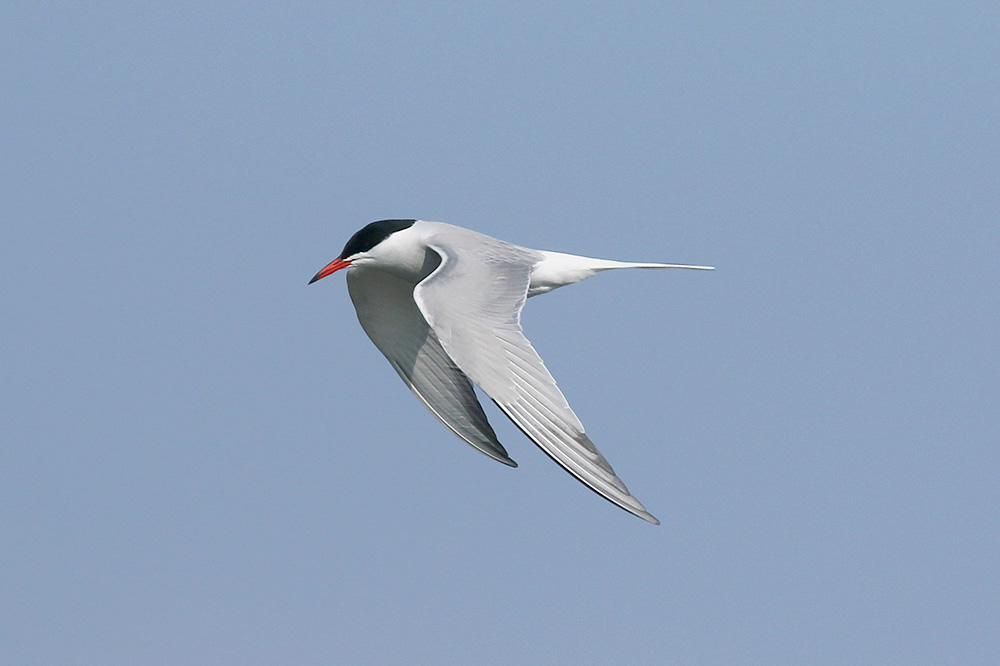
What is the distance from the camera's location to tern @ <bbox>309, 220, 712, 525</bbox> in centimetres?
627

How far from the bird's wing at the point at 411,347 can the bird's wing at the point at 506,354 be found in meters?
1.38

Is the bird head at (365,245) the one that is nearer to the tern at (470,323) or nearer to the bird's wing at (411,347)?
the tern at (470,323)

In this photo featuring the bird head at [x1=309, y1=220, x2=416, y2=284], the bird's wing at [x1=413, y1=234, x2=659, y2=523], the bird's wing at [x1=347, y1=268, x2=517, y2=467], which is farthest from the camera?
the bird's wing at [x1=347, y1=268, x2=517, y2=467]

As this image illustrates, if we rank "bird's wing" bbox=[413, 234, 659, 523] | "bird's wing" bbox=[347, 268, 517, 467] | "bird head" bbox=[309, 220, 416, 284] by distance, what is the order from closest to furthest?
"bird's wing" bbox=[413, 234, 659, 523]
"bird head" bbox=[309, 220, 416, 284]
"bird's wing" bbox=[347, 268, 517, 467]

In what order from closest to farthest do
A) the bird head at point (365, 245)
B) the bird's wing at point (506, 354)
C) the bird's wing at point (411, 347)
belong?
the bird's wing at point (506, 354) < the bird head at point (365, 245) < the bird's wing at point (411, 347)

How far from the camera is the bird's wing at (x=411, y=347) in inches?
344

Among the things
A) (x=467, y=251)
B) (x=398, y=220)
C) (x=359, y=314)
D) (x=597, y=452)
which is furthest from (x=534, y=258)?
(x=597, y=452)

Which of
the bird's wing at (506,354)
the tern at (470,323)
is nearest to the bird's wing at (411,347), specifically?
the tern at (470,323)

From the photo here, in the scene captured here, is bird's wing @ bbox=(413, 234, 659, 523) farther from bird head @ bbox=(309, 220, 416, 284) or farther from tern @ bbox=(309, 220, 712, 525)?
bird head @ bbox=(309, 220, 416, 284)

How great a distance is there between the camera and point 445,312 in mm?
6805

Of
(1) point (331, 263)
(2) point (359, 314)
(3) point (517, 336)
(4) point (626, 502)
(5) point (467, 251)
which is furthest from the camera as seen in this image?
(2) point (359, 314)

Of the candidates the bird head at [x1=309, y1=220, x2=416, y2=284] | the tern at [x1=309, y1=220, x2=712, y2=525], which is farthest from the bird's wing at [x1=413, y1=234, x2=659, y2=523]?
the bird head at [x1=309, y1=220, x2=416, y2=284]

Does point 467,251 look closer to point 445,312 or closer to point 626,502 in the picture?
point 445,312

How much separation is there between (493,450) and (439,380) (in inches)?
31.2
